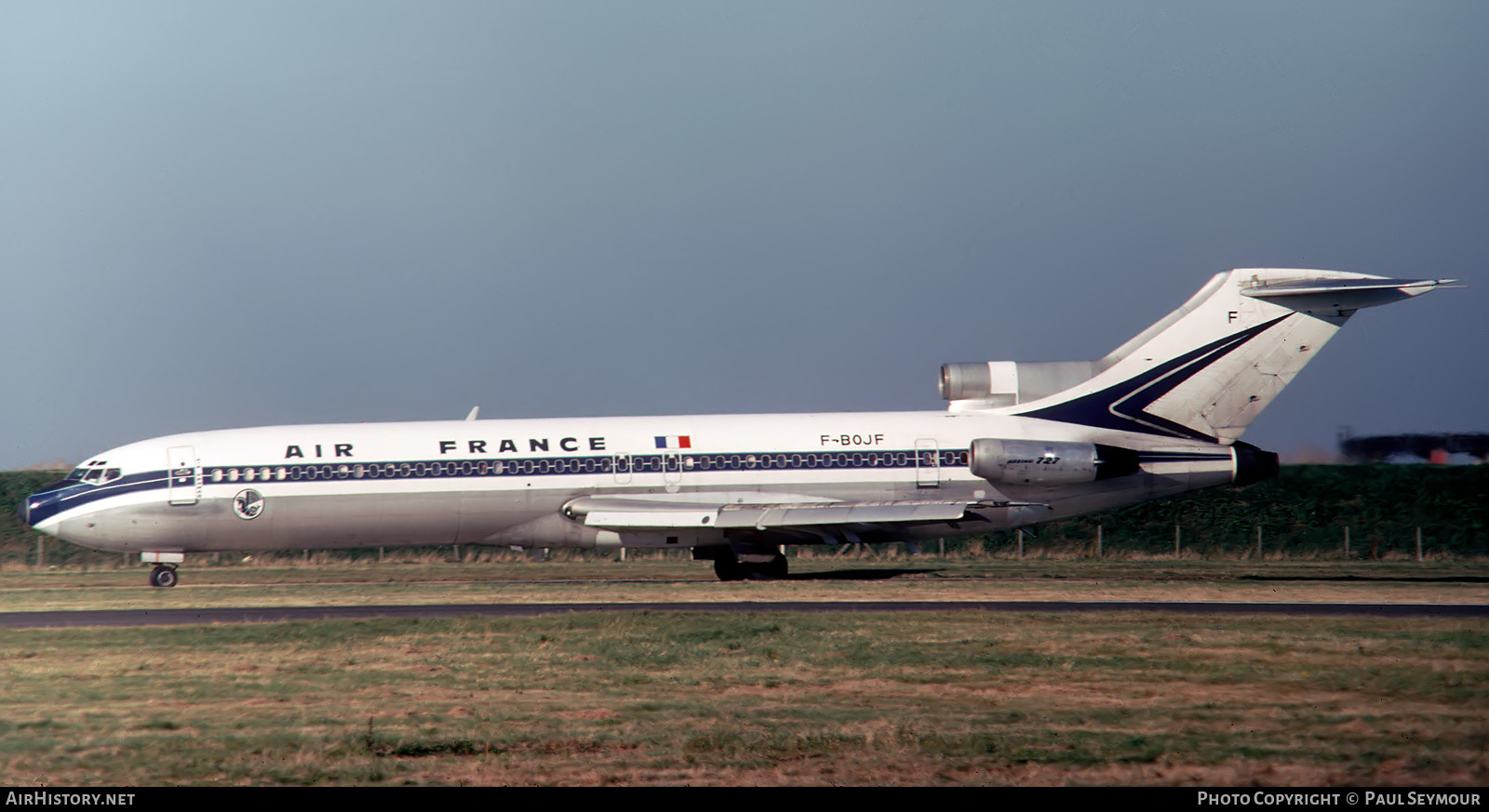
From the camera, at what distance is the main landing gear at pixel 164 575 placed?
32719mm

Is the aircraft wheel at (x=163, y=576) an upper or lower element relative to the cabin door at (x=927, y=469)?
lower

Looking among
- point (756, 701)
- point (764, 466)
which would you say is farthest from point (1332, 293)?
point (756, 701)

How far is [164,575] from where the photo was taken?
32.9m

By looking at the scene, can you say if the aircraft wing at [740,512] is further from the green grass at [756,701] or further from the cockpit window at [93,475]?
the cockpit window at [93,475]

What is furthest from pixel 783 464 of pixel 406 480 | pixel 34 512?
pixel 34 512

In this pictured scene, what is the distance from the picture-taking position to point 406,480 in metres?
32.6

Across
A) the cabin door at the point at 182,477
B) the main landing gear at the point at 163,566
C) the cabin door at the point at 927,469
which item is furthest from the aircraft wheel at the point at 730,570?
the main landing gear at the point at 163,566

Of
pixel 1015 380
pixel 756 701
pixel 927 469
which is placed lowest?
pixel 756 701

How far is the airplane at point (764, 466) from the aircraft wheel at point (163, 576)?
0.05m

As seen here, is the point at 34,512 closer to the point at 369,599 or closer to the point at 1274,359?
the point at 369,599

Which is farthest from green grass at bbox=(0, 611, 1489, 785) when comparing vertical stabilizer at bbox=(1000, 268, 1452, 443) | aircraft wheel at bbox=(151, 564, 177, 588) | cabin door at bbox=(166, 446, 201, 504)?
vertical stabilizer at bbox=(1000, 268, 1452, 443)

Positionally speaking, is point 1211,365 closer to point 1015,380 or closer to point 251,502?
point 1015,380

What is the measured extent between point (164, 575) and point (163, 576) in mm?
38

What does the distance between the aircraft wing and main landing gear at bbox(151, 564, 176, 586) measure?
9686 millimetres
